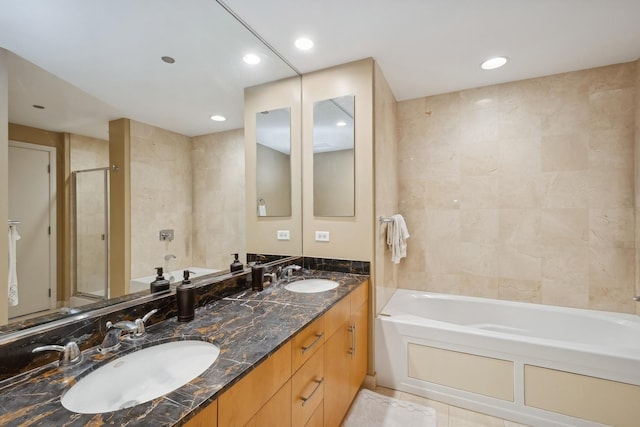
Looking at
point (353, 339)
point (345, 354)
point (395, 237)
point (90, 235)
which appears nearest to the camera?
point (90, 235)

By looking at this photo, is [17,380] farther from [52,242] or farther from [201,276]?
[201,276]

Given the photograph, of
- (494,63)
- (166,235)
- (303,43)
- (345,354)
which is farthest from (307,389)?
(494,63)

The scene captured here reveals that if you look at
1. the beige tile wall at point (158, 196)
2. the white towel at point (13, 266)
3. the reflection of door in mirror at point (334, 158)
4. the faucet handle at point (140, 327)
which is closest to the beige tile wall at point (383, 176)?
the reflection of door in mirror at point (334, 158)

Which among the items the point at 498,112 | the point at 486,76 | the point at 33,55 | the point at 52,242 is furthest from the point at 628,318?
the point at 33,55

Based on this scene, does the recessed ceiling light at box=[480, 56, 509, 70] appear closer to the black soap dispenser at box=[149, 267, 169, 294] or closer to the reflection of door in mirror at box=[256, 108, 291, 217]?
the reflection of door in mirror at box=[256, 108, 291, 217]

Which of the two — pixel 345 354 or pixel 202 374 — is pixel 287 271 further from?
pixel 202 374

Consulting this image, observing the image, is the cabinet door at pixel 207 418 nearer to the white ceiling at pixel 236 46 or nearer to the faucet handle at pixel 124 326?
the faucet handle at pixel 124 326

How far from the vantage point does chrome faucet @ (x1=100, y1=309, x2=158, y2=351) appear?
101cm

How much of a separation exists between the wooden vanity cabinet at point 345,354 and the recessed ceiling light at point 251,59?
1696 millimetres

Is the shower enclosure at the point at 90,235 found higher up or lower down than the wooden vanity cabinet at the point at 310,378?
higher up

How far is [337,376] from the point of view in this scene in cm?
164

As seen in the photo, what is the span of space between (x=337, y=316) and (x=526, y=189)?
2138 mm

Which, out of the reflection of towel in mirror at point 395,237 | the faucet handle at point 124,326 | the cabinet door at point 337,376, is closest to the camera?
the faucet handle at point 124,326

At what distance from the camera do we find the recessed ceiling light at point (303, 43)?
1923mm
